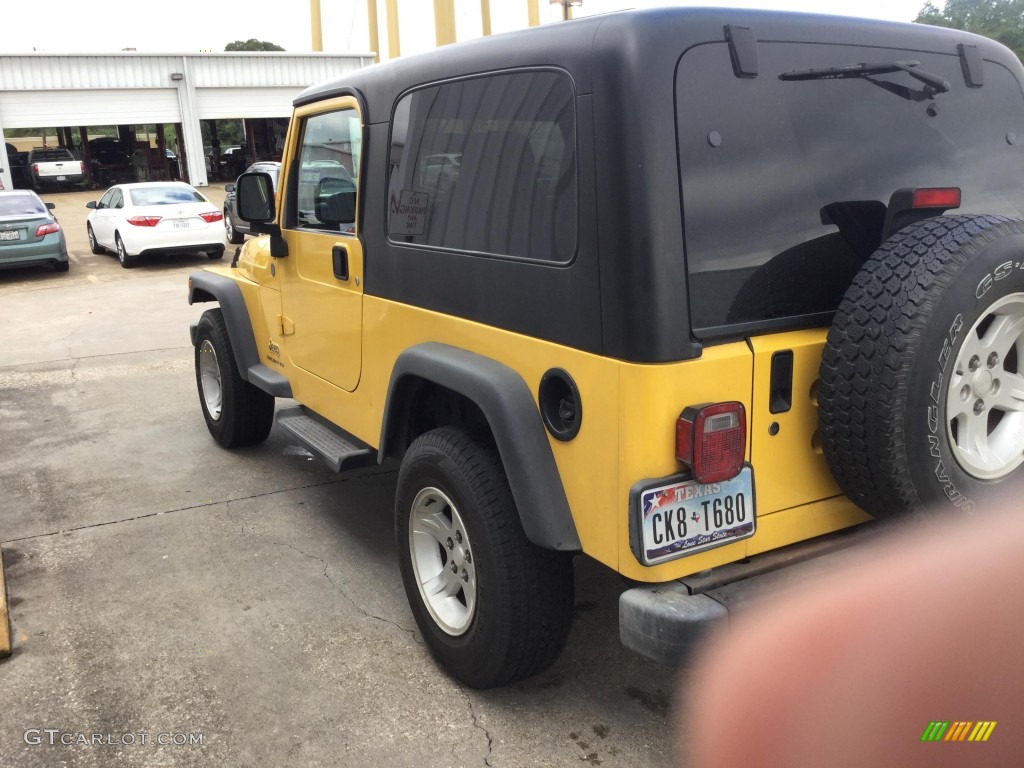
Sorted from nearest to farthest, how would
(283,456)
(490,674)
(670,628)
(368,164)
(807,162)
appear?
(670,628)
(807,162)
(490,674)
(368,164)
(283,456)

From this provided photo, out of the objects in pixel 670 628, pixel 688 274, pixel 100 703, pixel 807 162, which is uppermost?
pixel 807 162

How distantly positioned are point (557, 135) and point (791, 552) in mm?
1374

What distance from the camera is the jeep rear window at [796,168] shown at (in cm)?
235

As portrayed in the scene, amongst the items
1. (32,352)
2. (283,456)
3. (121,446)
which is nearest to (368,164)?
(283,456)

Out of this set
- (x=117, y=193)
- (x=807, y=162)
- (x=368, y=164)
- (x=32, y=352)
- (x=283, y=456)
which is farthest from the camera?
(x=117, y=193)

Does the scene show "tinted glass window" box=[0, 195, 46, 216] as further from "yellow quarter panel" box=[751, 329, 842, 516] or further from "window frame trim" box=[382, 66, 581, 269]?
"yellow quarter panel" box=[751, 329, 842, 516]

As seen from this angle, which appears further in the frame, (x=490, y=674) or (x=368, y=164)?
(x=368, y=164)

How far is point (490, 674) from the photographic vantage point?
288 cm

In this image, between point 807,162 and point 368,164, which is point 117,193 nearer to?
point 368,164

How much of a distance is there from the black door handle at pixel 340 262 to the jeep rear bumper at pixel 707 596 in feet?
6.54

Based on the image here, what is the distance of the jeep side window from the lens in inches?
147

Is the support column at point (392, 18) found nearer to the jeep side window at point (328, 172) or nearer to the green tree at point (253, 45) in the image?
the jeep side window at point (328, 172)

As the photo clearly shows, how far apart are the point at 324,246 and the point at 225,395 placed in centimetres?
180

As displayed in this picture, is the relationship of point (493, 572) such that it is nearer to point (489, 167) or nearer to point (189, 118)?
point (489, 167)
